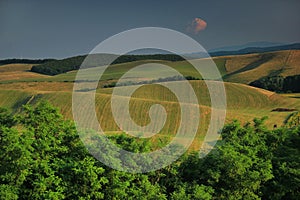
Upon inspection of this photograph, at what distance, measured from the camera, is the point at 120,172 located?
25203 millimetres

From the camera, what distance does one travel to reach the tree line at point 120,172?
964 inches

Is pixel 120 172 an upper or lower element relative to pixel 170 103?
upper

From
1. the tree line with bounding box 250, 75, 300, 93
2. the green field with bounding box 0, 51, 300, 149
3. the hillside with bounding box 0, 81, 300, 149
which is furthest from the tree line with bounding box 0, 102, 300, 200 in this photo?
the tree line with bounding box 250, 75, 300, 93

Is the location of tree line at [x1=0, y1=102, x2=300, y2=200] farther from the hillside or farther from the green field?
the hillside

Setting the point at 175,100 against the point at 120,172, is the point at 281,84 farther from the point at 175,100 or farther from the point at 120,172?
the point at 120,172

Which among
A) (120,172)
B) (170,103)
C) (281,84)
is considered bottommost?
(170,103)

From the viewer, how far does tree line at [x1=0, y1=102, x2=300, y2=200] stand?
24.5 m

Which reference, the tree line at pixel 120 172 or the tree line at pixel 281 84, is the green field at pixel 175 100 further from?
the tree line at pixel 120 172

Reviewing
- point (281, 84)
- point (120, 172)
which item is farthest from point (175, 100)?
point (120, 172)

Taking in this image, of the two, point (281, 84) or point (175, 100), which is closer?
point (175, 100)

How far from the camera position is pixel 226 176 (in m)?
28.1

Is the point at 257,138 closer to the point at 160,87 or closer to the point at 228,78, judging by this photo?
the point at 160,87

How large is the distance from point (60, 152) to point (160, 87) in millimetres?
90096

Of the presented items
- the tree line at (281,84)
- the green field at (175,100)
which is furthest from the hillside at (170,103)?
the tree line at (281,84)
